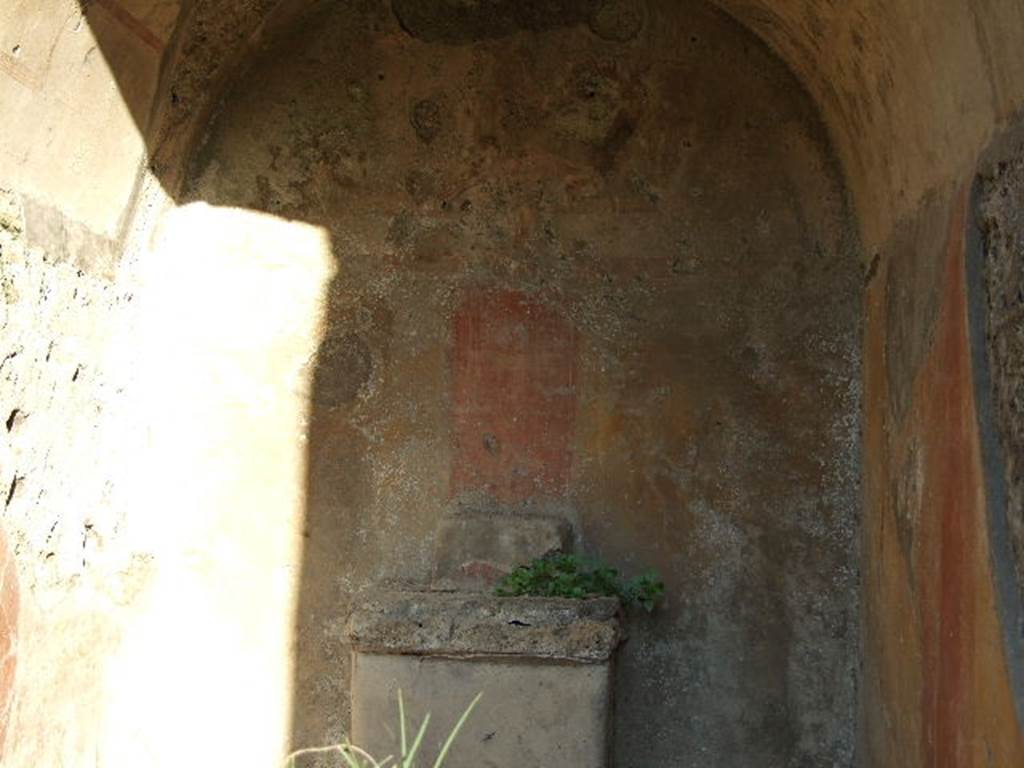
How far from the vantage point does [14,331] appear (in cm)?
332

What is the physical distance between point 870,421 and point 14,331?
2327 millimetres

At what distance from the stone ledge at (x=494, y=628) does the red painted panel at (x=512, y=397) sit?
0.58 meters

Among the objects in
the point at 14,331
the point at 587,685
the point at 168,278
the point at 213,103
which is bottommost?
the point at 587,685

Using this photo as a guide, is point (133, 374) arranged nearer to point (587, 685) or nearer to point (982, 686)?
point (587, 685)

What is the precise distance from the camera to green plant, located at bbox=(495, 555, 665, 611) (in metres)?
3.69

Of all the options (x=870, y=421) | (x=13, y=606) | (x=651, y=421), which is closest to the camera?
(x=13, y=606)

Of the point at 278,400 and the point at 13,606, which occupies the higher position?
the point at 278,400

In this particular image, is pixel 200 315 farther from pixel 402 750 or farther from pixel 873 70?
pixel 402 750

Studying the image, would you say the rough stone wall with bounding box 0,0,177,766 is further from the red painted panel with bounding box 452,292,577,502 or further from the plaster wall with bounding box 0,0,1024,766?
the red painted panel with bounding box 452,292,577,502

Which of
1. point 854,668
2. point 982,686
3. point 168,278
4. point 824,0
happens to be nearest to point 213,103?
point 168,278

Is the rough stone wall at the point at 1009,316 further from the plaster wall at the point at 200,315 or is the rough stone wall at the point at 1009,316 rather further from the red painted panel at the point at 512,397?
the red painted panel at the point at 512,397

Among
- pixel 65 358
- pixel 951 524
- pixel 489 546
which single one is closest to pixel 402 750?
pixel 951 524

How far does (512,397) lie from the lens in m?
4.11

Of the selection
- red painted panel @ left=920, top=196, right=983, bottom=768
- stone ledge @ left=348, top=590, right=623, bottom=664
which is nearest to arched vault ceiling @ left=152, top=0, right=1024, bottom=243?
red painted panel @ left=920, top=196, right=983, bottom=768
